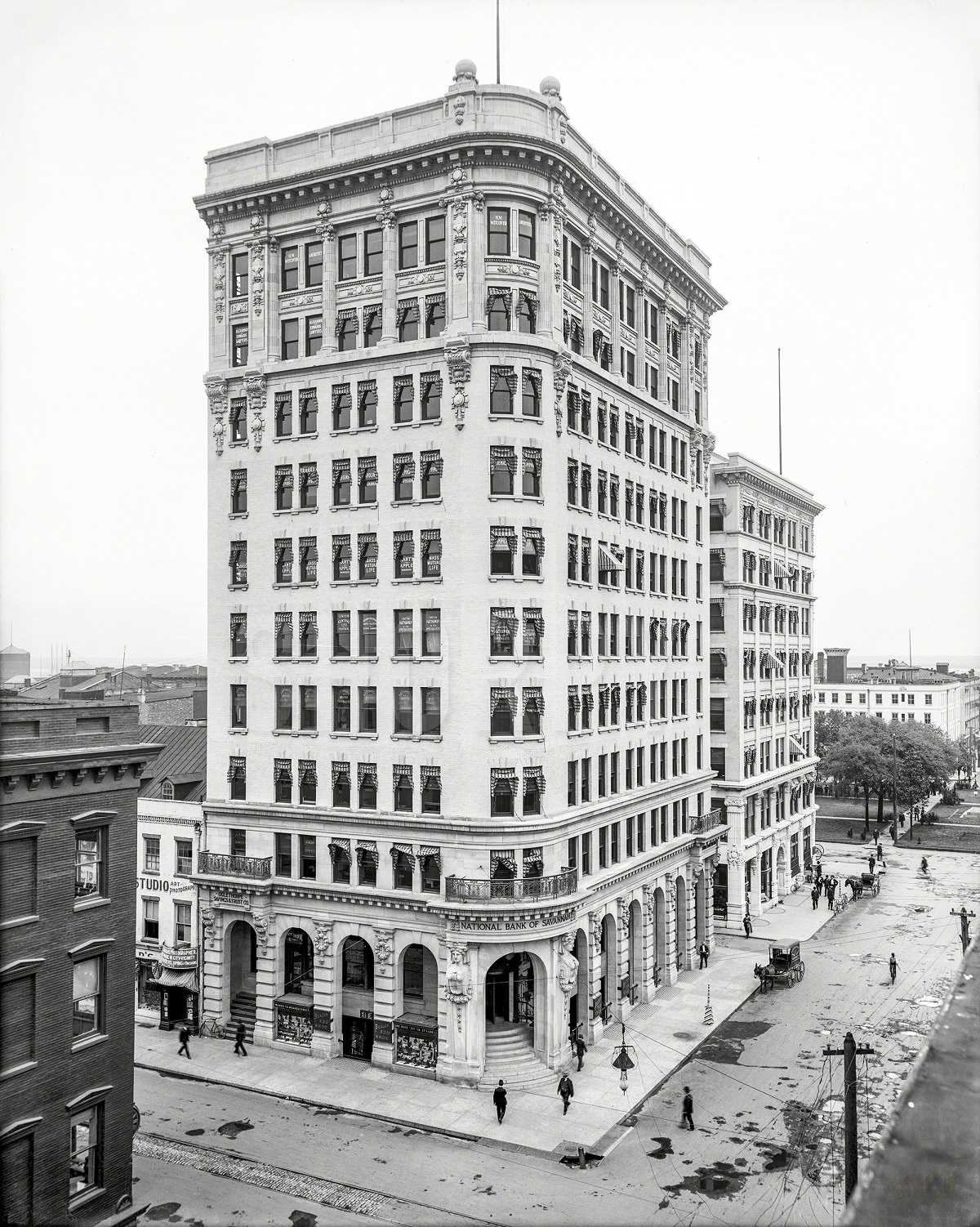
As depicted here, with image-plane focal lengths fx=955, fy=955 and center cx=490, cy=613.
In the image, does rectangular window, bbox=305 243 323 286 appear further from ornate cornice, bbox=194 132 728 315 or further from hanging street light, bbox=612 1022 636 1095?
hanging street light, bbox=612 1022 636 1095

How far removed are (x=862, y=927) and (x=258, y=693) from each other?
44.3 m

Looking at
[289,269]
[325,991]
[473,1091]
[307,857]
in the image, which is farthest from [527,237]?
[473,1091]

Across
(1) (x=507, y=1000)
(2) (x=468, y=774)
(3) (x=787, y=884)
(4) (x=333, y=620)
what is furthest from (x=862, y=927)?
(4) (x=333, y=620)

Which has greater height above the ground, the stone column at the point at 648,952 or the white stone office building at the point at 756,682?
the white stone office building at the point at 756,682

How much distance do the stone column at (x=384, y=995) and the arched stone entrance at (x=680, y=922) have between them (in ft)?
67.9

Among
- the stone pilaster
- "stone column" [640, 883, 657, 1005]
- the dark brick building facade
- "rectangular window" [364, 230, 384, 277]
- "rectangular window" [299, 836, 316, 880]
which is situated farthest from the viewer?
"stone column" [640, 883, 657, 1005]

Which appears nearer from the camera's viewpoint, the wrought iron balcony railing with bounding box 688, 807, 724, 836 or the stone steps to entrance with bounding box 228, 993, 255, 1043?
the stone steps to entrance with bounding box 228, 993, 255, 1043

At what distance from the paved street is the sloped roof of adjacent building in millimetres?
14692

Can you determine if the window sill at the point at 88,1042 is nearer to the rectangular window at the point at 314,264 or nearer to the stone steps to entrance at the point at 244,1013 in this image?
the stone steps to entrance at the point at 244,1013

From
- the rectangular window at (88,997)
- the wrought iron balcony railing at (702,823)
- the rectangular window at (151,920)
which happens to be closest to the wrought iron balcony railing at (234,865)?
the rectangular window at (151,920)

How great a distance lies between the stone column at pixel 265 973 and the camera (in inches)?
1720

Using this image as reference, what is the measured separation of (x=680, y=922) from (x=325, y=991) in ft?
74.3

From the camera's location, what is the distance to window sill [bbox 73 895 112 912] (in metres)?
26.3

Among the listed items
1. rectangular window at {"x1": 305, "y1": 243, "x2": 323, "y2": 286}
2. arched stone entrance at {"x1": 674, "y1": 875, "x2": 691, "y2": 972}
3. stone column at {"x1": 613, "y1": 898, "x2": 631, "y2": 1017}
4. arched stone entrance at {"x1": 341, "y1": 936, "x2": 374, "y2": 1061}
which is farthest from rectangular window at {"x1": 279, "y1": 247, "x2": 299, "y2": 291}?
arched stone entrance at {"x1": 674, "y1": 875, "x2": 691, "y2": 972}
